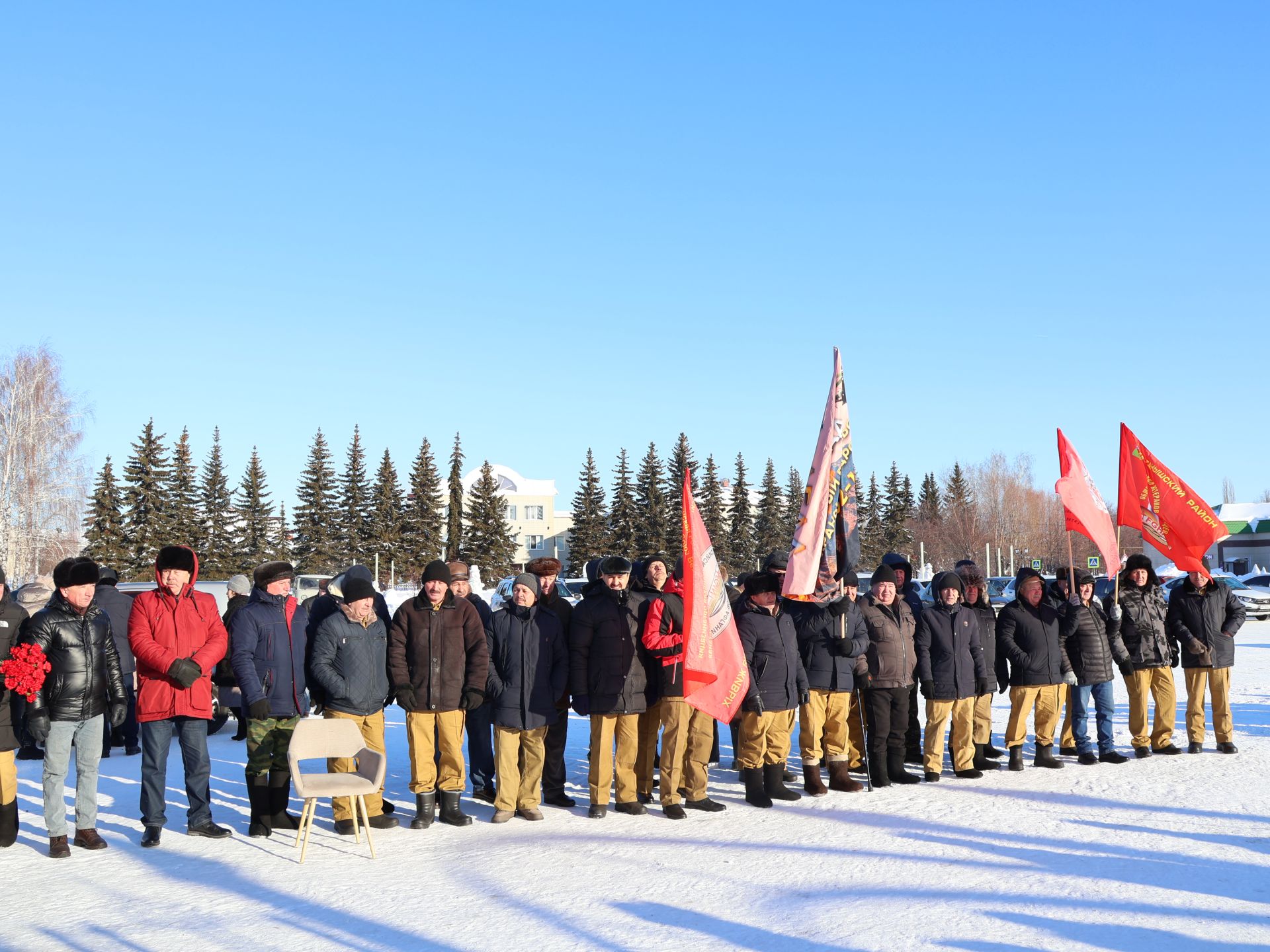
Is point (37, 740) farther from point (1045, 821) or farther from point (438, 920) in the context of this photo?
point (1045, 821)

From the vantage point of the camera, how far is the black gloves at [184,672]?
7.61 m

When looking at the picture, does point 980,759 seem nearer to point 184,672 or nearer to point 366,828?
point 366,828

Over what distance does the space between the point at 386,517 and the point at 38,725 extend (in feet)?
201

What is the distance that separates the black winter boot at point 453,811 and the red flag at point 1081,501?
21.2 ft

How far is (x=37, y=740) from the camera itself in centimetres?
730

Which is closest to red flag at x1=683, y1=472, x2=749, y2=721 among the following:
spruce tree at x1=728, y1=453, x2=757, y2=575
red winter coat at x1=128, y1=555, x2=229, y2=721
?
red winter coat at x1=128, y1=555, x2=229, y2=721

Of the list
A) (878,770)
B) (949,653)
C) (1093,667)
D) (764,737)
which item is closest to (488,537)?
(1093,667)

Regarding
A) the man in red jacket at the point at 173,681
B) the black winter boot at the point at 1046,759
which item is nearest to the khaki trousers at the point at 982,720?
the black winter boot at the point at 1046,759

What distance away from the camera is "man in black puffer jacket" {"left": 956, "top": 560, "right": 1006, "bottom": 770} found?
10.1 metres

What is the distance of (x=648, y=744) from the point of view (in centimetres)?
895

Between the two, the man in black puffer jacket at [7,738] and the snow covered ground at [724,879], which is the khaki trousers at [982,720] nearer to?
the snow covered ground at [724,879]

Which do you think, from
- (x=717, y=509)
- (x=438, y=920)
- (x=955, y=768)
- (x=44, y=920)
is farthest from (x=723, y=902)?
(x=717, y=509)

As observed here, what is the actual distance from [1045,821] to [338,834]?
5.28m

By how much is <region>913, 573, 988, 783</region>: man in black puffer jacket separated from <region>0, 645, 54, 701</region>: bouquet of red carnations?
7.17 metres
